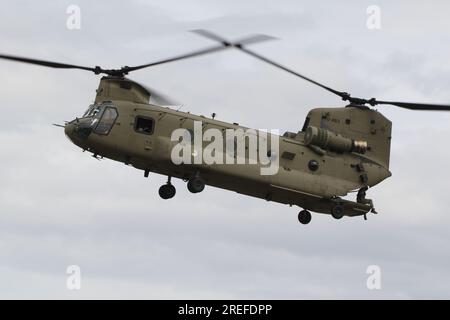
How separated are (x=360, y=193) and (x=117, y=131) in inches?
462

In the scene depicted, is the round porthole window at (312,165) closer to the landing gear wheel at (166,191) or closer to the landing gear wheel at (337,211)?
the landing gear wheel at (337,211)

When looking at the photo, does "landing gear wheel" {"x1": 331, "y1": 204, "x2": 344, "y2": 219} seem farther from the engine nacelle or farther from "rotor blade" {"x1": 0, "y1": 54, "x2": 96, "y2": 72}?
"rotor blade" {"x1": 0, "y1": 54, "x2": 96, "y2": 72}

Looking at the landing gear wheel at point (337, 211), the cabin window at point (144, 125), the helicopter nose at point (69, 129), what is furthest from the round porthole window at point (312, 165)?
the helicopter nose at point (69, 129)

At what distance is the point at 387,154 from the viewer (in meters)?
44.9

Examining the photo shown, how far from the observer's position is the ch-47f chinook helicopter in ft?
128

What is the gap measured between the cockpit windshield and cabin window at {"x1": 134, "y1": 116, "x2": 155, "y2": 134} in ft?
5.30

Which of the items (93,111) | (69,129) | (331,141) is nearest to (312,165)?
(331,141)

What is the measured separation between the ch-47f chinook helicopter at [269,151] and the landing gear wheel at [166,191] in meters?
0.03

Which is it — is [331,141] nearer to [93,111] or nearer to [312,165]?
[312,165]

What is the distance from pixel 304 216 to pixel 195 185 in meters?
6.37

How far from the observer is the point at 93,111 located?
39656 millimetres
